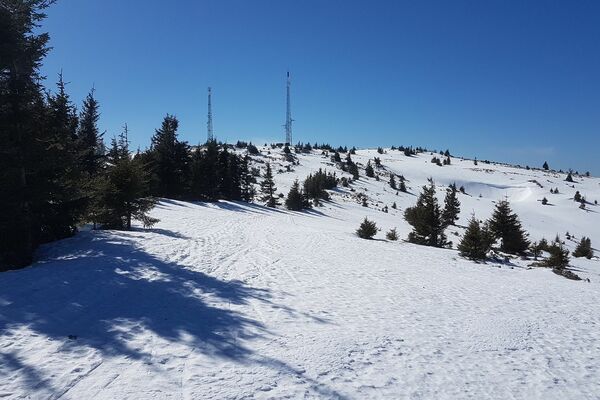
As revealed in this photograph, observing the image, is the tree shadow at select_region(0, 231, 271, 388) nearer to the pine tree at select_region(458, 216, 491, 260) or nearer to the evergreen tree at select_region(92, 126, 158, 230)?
the evergreen tree at select_region(92, 126, 158, 230)

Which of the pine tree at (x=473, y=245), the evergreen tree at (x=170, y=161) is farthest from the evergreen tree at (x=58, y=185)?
the evergreen tree at (x=170, y=161)

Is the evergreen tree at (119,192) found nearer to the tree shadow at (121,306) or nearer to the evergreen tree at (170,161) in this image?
the tree shadow at (121,306)

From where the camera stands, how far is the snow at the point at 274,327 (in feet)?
17.9

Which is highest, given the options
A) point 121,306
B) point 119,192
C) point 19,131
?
point 19,131

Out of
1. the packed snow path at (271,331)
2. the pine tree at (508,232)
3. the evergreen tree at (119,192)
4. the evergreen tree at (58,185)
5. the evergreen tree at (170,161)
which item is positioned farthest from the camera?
the evergreen tree at (170,161)

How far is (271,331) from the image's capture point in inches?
302

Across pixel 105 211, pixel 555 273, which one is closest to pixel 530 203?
pixel 555 273

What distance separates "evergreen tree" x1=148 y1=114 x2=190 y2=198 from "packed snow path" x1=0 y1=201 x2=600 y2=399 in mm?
31510

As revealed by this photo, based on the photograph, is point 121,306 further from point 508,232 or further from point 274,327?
point 508,232

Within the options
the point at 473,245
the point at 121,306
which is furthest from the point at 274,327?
the point at 473,245

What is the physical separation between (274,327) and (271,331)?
26 centimetres

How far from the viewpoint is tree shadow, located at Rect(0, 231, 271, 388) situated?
253 inches

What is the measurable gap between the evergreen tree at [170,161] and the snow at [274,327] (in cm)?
2964

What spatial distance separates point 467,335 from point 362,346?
9.71ft
